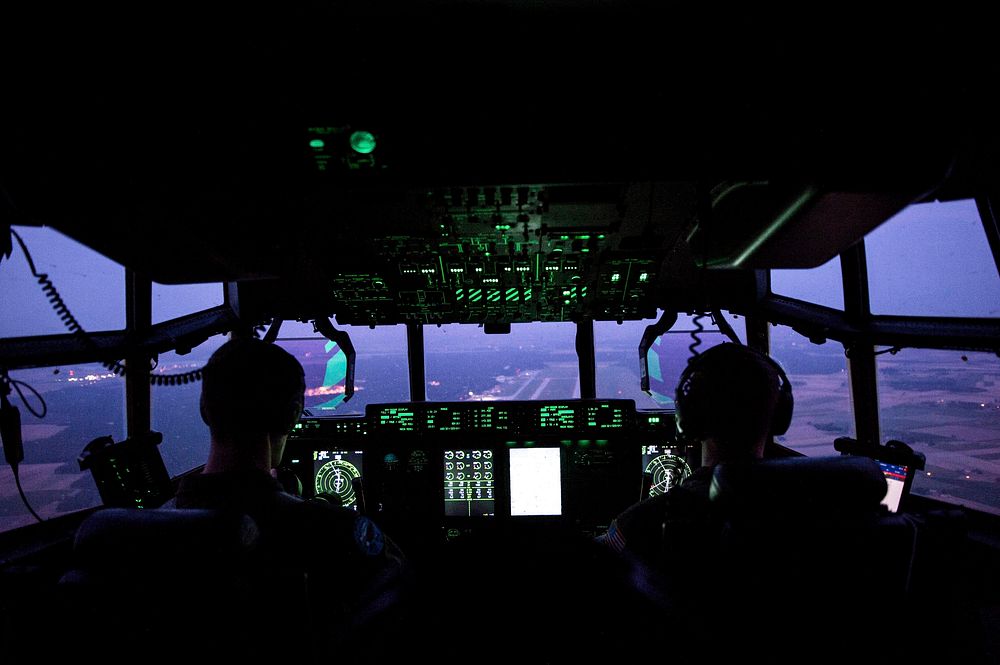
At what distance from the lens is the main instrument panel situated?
7.77 ft

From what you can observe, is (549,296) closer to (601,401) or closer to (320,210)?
(601,401)

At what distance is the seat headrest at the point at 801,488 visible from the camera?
88cm

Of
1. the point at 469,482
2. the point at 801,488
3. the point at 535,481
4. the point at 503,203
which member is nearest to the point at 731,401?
the point at 801,488

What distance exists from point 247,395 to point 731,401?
1.26m

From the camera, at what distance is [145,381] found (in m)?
2.48

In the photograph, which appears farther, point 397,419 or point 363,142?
point 397,419

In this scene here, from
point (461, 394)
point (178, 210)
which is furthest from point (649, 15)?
point (461, 394)

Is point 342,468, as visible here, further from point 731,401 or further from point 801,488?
point 801,488

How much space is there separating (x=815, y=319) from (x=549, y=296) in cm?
141

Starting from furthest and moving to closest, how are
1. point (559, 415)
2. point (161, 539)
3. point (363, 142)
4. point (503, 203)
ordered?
1. point (559, 415)
2. point (503, 203)
3. point (363, 142)
4. point (161, 539)

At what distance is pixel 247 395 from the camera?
3.85 ft

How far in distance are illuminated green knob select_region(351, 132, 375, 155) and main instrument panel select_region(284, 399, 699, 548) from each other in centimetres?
159

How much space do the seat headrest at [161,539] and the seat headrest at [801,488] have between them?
91 centimetres

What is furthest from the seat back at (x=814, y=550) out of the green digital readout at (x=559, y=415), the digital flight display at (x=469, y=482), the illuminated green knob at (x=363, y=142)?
the digital flight display at (x=469, y=482)
